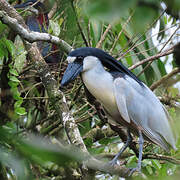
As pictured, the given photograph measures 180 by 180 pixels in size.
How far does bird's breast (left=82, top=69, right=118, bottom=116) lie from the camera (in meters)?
2.00

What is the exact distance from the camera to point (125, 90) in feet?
6.72

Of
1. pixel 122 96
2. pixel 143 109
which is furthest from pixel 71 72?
pixel 143 109

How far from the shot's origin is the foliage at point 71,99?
34 centimetres

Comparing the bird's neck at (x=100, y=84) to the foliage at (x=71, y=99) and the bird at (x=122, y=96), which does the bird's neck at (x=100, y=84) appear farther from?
the foliage at (x=71, y=99)

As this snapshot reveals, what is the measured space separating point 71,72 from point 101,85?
21 cm

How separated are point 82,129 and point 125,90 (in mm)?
926

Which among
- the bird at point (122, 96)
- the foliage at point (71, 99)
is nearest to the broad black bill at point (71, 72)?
the bird at point (122, 96)

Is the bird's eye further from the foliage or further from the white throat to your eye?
the foliage

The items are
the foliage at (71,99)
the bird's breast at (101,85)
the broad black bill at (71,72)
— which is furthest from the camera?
the bird's breast at (101,85)

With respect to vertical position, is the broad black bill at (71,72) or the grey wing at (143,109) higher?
the broad black bill at (71,72)

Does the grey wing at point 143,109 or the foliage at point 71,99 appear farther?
the grey wing at point 143,109

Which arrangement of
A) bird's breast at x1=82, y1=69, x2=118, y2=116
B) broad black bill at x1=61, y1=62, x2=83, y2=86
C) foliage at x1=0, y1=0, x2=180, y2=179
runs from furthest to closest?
bird's breast at x1=82, y1=69, x2=118, y2=116, broad black bill at x1=61, y1=62, x2=83, y2=86, foliage at x1=0, y1=0, x2=180, y2=179

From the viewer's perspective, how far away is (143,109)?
212 centimetres

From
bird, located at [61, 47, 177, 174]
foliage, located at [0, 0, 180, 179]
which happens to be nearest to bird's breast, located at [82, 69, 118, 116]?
bird, located at [61, 47, 177, 174]
